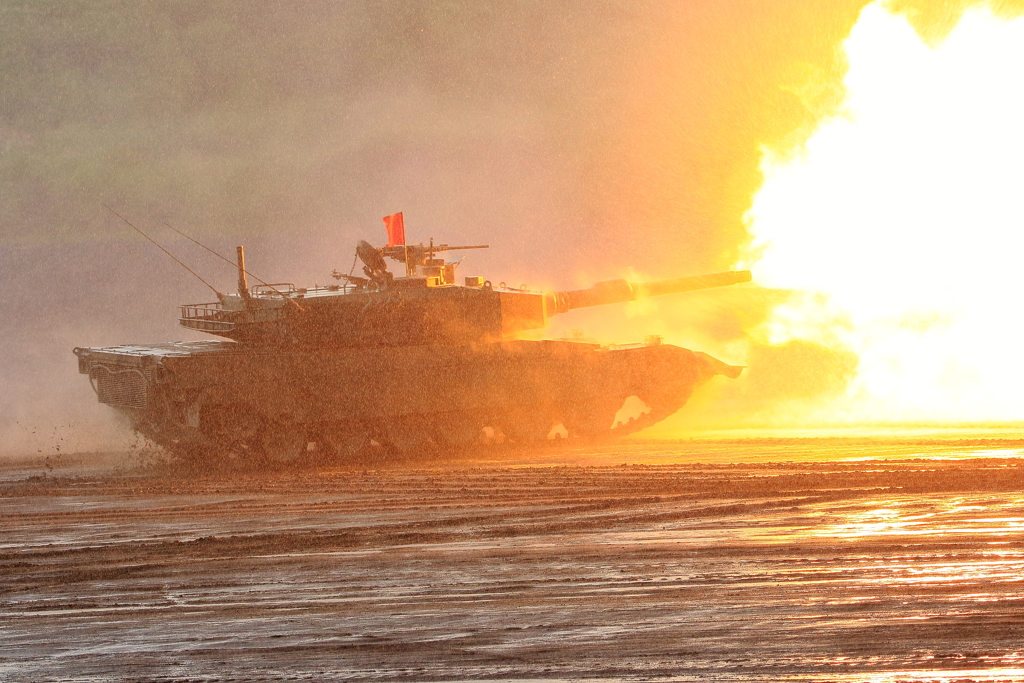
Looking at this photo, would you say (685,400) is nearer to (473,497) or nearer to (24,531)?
(473,497)

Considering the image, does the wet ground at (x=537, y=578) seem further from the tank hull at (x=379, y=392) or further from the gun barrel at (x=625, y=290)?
the gun barrel at (x=625, y=290)

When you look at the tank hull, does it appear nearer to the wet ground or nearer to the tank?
the tank

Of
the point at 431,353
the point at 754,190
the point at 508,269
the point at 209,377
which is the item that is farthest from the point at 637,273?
the point at 209,377

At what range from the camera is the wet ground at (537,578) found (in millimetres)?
6215

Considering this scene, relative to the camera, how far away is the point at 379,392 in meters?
19.3

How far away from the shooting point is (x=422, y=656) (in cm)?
636

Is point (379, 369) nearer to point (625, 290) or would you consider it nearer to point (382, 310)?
point (382, 310)

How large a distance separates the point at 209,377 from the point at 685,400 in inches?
390

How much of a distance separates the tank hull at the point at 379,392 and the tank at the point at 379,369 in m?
0.02

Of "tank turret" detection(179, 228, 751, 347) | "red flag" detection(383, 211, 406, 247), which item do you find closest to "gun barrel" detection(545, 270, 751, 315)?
"tank turret" detection(179, 228, 751, 347)

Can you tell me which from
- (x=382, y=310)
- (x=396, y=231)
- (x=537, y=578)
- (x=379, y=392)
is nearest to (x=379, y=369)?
(x=379, y=392)

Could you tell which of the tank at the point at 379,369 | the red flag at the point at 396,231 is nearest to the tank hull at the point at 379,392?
the tank at the point at 379,369

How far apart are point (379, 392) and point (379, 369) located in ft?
1.20

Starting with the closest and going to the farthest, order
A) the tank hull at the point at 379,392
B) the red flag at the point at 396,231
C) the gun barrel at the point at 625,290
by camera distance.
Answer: the tank hull at the point at 379,392 < the red flag at the point at 396,231 < the gun barrel at the point at 625,290
